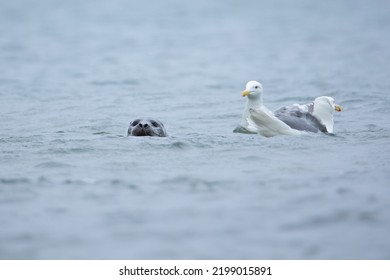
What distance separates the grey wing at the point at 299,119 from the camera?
12.9 meters

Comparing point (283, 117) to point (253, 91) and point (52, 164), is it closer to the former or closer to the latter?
point (253, 91)

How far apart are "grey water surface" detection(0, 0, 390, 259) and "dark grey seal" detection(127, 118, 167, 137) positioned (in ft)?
0.92

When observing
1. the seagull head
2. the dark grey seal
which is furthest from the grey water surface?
the seagull head

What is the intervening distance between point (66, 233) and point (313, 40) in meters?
29.3

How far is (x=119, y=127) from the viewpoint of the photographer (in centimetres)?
1477

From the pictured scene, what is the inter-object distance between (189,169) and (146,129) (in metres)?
2.40

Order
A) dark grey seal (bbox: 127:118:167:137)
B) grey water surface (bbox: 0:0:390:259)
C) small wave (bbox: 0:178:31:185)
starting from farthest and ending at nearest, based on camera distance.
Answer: dark grey seal (bbox: 127:118:167:137) → small wave (bbox: 0:178:31:185) → grey water surface (bbox: 0:0:390:259)

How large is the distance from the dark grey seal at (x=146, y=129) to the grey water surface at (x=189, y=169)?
0.92 ft

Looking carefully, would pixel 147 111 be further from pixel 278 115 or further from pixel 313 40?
pixel 313 40

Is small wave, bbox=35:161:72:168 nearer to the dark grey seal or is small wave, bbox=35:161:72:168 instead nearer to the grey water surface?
the grey water surface

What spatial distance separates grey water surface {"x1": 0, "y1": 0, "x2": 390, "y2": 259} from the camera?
7746mm

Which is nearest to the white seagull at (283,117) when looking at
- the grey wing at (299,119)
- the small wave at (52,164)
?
the grey wing at (299,119)

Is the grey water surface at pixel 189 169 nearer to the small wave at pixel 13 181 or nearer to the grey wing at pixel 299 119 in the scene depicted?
the small wave at pixel 13 181

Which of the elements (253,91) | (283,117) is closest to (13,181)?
(253,91)
